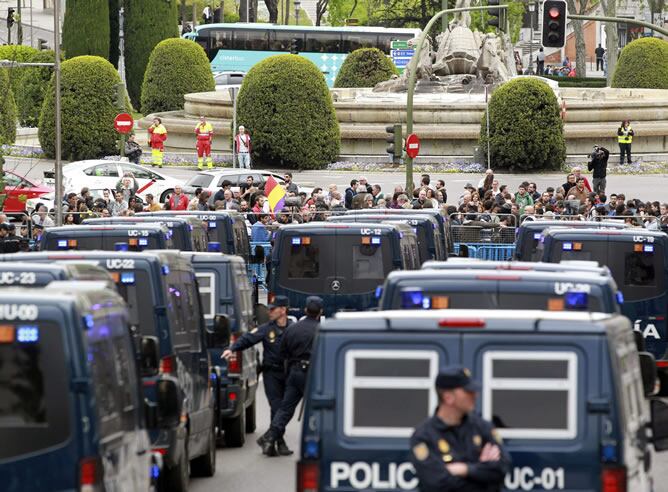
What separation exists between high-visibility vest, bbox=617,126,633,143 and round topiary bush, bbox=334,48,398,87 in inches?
691

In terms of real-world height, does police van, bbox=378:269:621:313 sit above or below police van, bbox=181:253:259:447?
above

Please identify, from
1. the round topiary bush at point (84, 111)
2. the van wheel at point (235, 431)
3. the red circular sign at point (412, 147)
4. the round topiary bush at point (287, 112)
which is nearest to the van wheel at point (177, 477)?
the van wheel at point (235, 431)

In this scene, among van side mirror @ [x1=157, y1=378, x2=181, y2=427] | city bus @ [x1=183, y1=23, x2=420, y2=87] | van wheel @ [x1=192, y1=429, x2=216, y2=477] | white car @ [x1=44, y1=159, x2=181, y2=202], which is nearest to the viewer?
van side mirror @ [x1=157, y1=378, x2=181, y2=427]

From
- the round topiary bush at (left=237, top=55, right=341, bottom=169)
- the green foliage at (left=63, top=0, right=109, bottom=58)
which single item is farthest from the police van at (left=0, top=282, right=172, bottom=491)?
the green foliage at (left=63, top=0, right=109, bottom=58)

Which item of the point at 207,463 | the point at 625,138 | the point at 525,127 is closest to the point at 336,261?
the point at 207,463

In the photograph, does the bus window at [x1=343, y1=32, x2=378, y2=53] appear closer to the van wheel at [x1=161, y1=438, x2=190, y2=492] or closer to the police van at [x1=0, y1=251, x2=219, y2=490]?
the police van at [x1=0, y1=251, x2=219, y2=490]

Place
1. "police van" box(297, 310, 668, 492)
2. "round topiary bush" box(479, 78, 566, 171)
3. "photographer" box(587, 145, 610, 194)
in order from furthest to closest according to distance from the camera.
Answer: "round topiary bush" box(479, 78, 566, 171)
"photographer" box(587, 145, 610, 194)
"police van" box(297, 310, 668, 492)

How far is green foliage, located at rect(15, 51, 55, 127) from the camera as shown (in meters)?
69.2

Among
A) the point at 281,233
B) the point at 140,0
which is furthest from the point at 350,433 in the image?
the point at 140,0

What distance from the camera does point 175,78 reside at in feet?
224

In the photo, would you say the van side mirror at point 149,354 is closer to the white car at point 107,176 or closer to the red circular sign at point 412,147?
the red circular sign at point 412,147

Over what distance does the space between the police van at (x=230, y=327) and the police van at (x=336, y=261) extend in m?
2.70

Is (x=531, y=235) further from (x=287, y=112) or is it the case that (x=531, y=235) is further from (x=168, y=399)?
(x=287, y=112)

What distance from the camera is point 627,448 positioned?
814 cm
